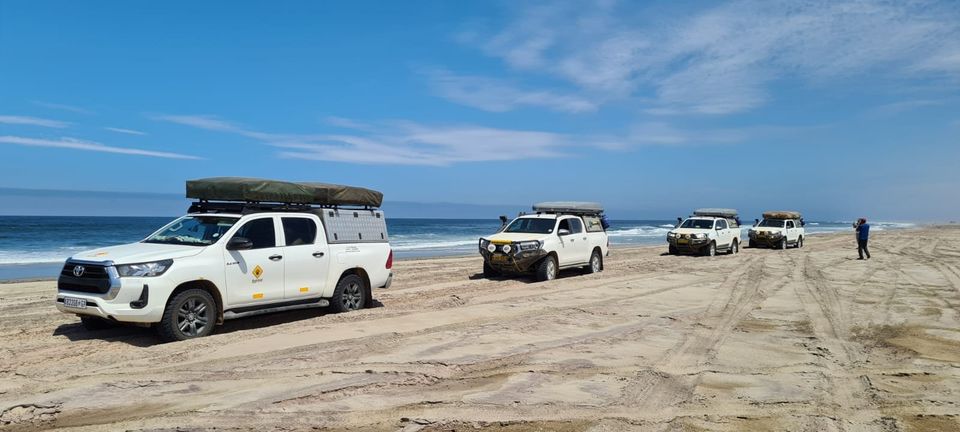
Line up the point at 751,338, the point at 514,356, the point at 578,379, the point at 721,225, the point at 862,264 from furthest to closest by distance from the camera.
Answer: the point at 721,225 → the point at 862,264 → the point at 751,338 → the point at 514,356 → the point at 578,379

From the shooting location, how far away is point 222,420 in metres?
5.05

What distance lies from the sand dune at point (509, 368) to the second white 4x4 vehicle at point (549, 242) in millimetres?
3267

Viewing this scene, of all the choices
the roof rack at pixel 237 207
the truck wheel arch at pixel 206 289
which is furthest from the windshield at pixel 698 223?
the truck wheel arch at pixel 206 289

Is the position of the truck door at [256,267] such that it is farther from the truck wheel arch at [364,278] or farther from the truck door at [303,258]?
the truck wheel arch at [364,278]

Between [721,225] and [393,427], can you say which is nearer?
[393,427]

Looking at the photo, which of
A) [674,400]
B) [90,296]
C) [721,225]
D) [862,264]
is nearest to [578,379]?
[674,400]

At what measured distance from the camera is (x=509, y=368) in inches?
270

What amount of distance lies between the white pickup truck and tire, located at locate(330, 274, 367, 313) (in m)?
0.02

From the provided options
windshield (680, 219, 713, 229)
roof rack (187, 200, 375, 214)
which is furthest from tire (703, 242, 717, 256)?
roof rack (187, 200, 375, 214)

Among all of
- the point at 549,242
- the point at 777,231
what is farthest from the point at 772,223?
the point at 549,242

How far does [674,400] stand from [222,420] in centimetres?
393

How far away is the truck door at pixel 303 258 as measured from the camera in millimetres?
9430

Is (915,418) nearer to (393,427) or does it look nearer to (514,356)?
(514,356)

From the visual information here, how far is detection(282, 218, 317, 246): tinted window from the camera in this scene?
9.54 m
